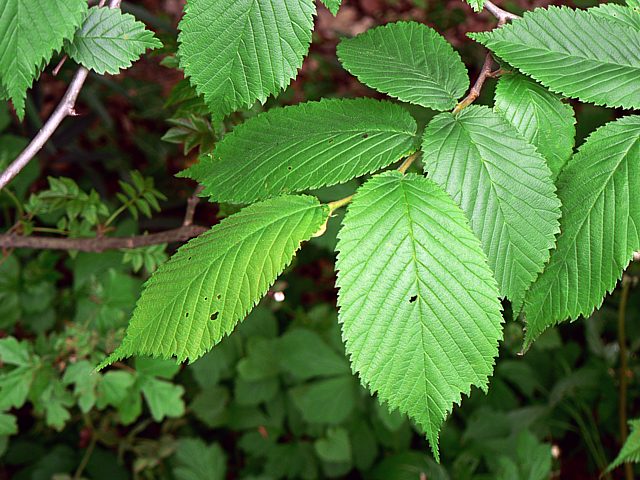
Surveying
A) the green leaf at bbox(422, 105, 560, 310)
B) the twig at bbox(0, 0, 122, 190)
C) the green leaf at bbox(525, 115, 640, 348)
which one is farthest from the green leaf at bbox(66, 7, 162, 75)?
the green leaf at bbox(525, 115, 640, 348)

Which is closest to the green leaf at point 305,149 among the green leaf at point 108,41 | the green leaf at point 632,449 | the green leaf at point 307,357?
the green leaf at point 108,41

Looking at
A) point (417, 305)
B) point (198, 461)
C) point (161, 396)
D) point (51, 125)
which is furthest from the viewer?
point (198, 461)

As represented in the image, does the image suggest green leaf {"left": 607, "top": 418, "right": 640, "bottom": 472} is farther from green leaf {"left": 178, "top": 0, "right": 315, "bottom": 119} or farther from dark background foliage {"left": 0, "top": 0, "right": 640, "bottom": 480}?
green leaf {"left": 178, "top": 0, "right": 315, "bottom": 119}

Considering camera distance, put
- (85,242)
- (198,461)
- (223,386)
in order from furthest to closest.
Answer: (223,386) → (198,461) → (85,242)

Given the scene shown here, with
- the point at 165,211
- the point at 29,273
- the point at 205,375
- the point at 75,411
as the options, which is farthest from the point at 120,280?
the point at 165,211

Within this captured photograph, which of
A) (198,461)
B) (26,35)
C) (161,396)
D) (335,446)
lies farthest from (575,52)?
(198,461)

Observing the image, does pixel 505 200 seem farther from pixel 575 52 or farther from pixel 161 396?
pixel 161 396
